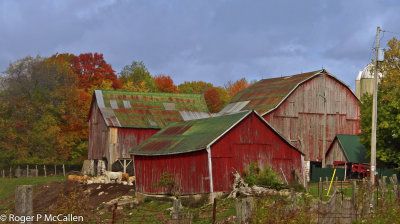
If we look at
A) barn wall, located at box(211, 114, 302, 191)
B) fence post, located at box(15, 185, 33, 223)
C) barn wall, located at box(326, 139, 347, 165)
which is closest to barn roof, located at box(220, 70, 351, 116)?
barn wall, located at box(326, 139, 347, 165)

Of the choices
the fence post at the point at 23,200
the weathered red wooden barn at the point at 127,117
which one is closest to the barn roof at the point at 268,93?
the weathered red wooden barn at the point at 127,117

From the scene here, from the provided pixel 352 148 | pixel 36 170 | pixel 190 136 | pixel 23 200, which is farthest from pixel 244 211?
pixel 36 170

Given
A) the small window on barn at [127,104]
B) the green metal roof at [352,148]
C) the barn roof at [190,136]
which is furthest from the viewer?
the small window on barn at [127,104]

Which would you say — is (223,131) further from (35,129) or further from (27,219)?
(35,129)

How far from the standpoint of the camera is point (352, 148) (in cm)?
4584

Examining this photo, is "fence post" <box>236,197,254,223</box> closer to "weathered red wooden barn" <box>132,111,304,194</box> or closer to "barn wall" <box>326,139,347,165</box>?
"weathered red wooden barn" <box>132,111,304,194</box>

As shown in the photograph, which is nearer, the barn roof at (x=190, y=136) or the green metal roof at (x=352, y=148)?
the barn roof at (x=190, y=136)

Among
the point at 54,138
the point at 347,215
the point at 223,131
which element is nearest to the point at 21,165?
the point at 54,138

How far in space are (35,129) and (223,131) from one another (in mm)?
37607

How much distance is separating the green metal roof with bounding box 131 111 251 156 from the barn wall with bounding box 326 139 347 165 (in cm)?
1556

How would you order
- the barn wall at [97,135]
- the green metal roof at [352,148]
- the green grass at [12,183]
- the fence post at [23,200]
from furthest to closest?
the barn wall at [97,135] → the green grass at [12,183] → the green metal roof at [352,148] → the fence post at [23,200]

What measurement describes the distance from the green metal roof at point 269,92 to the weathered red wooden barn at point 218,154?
14.0 metres

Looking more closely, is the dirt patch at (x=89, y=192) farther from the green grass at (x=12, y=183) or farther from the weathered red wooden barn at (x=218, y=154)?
the weathered red wooden barn at (x=218, y=154)

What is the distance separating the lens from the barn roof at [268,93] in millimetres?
47856
